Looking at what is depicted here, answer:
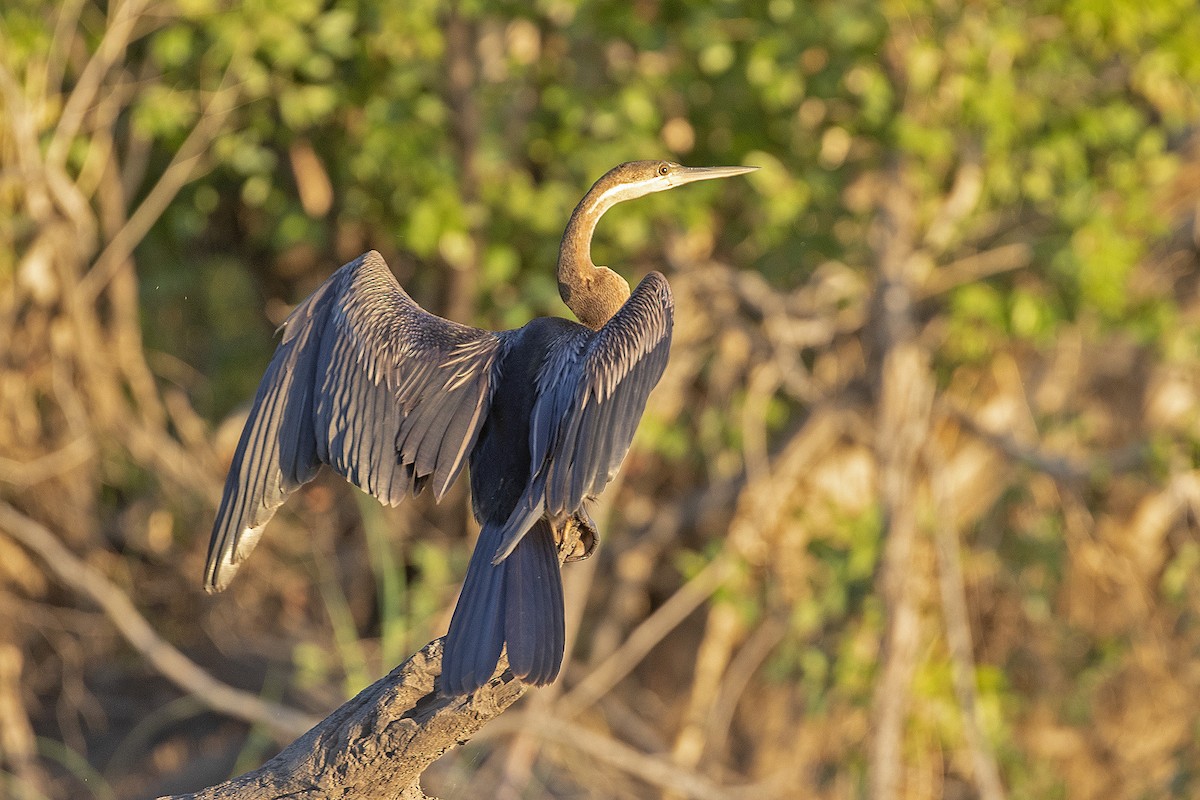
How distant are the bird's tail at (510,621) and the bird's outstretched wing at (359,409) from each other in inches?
10.7

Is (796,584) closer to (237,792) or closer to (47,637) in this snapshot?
(47,637)

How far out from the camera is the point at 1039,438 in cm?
576

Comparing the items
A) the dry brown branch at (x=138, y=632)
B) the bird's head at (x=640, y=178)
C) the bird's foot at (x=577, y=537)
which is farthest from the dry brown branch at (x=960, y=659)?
the bird's foot at (x=577, y=537)

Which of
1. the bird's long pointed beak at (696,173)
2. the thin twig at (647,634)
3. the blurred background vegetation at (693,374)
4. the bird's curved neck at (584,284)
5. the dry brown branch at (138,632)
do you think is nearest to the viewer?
the bird's curved neck at (584,284)

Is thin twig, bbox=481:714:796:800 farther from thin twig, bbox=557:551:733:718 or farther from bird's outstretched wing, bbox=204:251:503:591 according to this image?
bird's outstretched wing, bbox=204:251:503:591

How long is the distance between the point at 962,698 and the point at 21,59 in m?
3.72

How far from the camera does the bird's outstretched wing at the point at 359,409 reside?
117 inches

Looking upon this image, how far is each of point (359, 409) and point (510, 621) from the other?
726 millimetres

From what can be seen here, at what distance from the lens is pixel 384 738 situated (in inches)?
97.8

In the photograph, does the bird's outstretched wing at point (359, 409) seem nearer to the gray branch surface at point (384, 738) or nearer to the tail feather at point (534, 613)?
the tail feather at point (534, 613)

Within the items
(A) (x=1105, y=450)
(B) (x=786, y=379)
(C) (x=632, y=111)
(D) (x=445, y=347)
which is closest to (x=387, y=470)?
(D) (x=445, y=347)

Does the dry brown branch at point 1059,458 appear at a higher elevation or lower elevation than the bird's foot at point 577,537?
lower

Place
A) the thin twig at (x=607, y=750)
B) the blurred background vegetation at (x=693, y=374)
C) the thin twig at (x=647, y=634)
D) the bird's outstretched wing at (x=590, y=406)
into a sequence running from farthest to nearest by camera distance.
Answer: the thin twig at (x=647, y=634) < the blurred background vegetation at (x=693, y=374) < the thin twig at (x=607, y=750) < the bird's outstretched wing at (x=590, y=406)

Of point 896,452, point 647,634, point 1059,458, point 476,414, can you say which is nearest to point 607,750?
point 647,634
